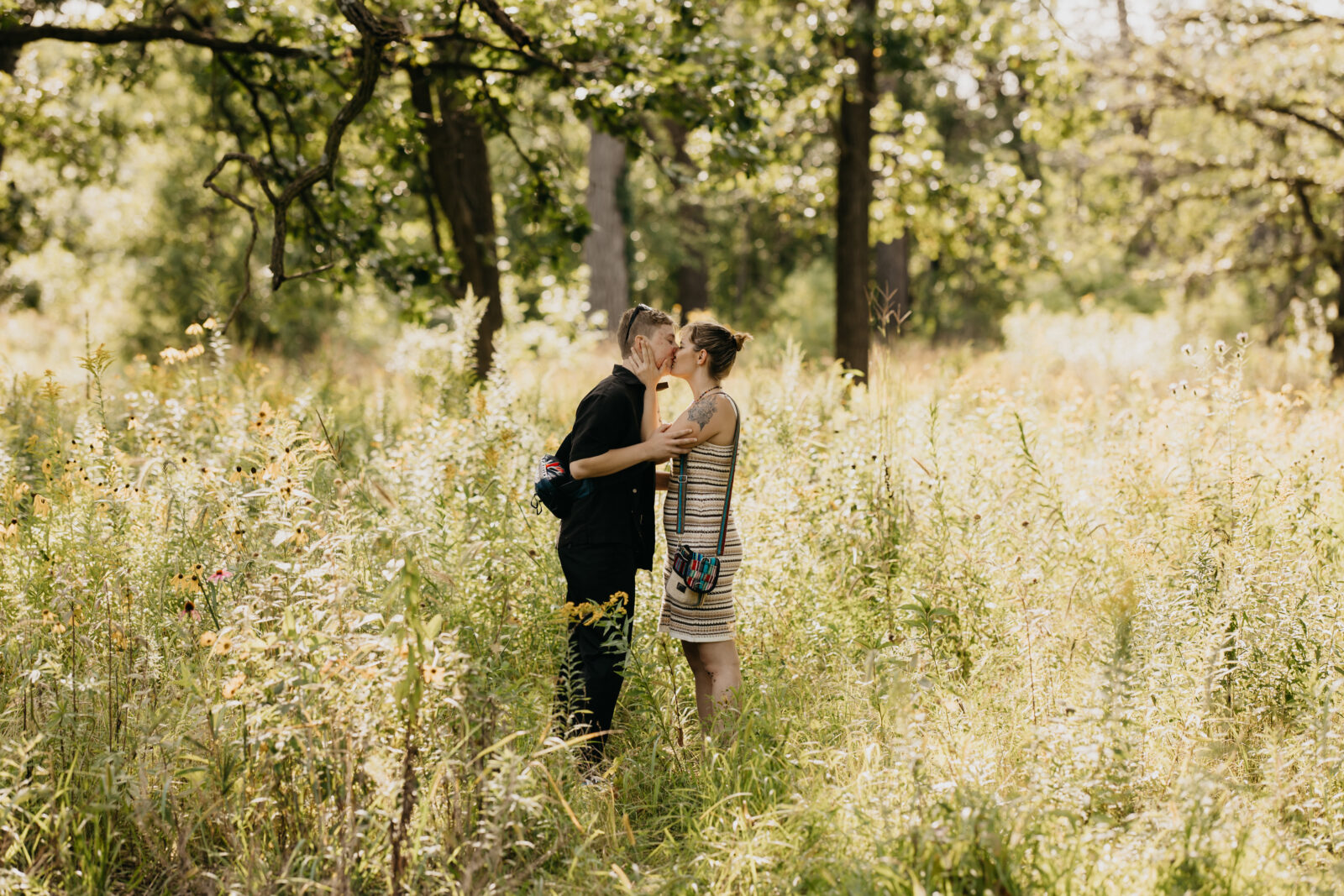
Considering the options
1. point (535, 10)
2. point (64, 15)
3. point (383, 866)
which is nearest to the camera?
point (383, 866)

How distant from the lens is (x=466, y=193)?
10070 millimetres

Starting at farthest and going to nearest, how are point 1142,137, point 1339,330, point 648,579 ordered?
1. point 1142,137
2. point 1339,330
3. point 648,579

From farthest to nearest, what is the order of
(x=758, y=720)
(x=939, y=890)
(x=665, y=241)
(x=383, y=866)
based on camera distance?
(x=665, y=241) < (x=758, y=720) < (x=383, y=866) < (x=939, y=890)

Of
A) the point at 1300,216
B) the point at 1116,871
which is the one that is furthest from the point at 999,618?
the point at 1300,216

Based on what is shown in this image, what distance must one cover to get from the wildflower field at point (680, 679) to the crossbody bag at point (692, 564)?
0.26 m

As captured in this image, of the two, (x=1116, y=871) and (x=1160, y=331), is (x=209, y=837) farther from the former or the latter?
(x=1160, y=331)

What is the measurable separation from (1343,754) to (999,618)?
60.3 inches

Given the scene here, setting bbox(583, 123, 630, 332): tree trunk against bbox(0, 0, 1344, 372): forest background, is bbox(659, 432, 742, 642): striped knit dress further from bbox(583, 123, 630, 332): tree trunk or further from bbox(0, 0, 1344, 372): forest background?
bbox(583, 123, 630, 332): tree trunk

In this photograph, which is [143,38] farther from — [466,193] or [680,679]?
[680,679]

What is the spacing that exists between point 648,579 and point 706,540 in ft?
2.95

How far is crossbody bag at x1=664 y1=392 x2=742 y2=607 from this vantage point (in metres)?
3.69

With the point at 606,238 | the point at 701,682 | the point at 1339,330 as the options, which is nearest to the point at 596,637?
the point at 701,682

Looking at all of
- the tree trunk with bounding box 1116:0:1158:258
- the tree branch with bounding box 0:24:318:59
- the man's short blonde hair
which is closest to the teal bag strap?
the man's short blonde hair

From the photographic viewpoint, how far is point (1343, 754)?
3188mm
